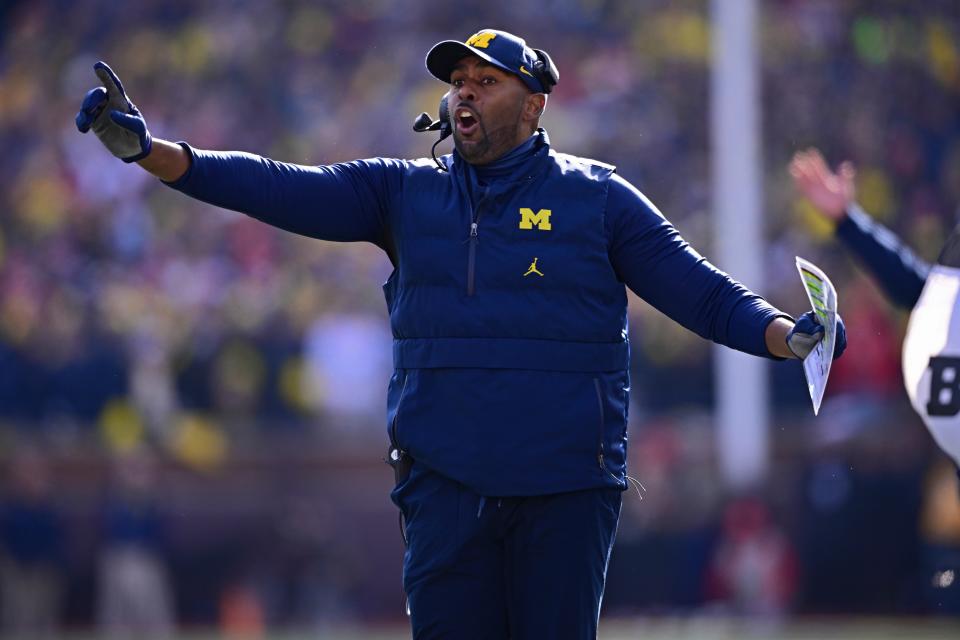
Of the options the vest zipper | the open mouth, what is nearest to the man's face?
the open mouth

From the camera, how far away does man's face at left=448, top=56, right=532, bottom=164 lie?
4.34 metres

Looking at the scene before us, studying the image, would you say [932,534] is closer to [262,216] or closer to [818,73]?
[818,73]

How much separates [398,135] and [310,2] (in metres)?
2.55

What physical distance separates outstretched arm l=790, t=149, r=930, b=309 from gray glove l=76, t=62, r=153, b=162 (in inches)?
116

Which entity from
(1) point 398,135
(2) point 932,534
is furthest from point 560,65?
(2) point 932,534

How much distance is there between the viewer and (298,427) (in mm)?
14305

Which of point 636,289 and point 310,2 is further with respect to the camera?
point 310,2

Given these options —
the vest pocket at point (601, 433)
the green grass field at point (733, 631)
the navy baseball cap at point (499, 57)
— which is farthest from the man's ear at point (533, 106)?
the green grass field at point (733, 631)

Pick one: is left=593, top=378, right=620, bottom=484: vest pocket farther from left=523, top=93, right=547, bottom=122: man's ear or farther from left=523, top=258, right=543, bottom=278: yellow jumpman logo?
left=523, top=93, right=547, bottom=122: man's ear

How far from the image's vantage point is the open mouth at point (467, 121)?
433 cm

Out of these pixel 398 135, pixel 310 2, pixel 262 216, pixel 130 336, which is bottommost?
pixel 262 216

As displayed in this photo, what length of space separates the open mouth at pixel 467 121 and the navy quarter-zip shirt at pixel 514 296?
0.38 feet

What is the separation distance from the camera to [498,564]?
4270mm

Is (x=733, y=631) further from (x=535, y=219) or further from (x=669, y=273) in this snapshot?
(x=535, y=219)
